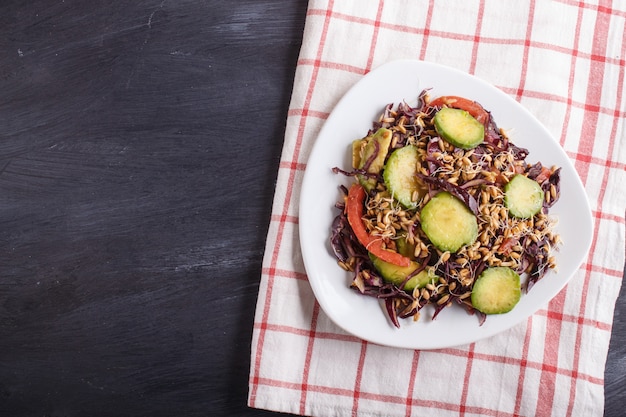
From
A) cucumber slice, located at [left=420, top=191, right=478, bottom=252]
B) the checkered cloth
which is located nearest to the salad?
cucumber slice, located at [left=420, top=191, right=478, bottom=252]

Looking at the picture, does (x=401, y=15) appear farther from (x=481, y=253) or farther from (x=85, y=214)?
(x=85, y=214)

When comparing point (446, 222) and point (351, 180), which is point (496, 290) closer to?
point (446, 222)

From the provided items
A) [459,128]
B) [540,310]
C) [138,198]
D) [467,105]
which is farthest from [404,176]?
[138,198]

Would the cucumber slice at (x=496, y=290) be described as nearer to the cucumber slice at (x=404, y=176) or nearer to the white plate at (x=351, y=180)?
the white plate at (x=351, y=180)

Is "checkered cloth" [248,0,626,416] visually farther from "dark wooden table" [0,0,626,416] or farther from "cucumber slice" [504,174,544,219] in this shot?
"cucumber slice" [504,174,544,219]

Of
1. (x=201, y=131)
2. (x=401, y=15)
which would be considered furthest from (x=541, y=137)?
(x=201, y=131)

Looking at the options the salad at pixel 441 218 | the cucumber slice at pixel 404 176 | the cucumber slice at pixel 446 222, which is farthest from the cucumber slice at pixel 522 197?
the cucumber slice at pixel 404 176
